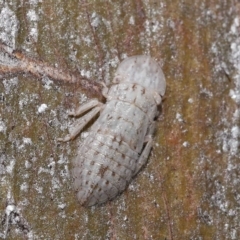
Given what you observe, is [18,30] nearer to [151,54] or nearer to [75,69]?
[75,69]

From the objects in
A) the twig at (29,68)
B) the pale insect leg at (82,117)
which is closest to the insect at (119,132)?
the pale insect leg at (82,117)

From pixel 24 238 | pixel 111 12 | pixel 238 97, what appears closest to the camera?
pixel 24 238

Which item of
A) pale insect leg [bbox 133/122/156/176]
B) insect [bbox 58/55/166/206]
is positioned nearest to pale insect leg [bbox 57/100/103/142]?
insect [bbox 58/55/166/206]

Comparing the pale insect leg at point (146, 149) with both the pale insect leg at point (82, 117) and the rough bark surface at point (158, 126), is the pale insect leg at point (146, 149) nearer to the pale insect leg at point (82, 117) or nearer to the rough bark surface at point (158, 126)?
the rough bark surface at point (158, 126)

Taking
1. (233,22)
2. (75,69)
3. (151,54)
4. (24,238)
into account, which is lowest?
(24,238)

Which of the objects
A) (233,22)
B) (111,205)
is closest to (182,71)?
(233,22)

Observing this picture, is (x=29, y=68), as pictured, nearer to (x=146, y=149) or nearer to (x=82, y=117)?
(x=82, y=117)

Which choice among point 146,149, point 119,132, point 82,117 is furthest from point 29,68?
point 146,149

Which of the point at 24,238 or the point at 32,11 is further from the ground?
the point at 32,11
